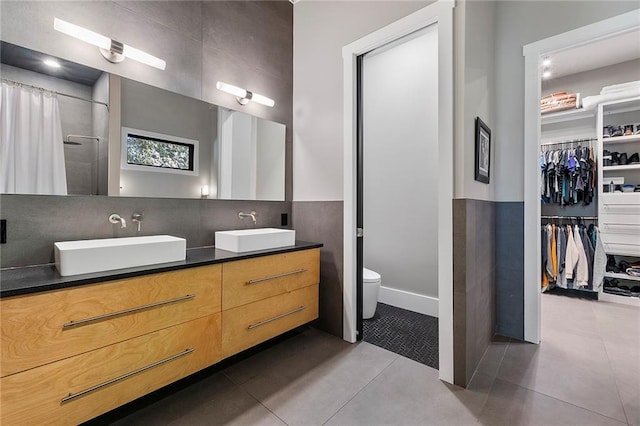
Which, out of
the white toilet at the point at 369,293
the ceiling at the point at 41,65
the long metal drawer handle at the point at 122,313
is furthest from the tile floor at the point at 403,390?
the ceiling at the point at 41,65

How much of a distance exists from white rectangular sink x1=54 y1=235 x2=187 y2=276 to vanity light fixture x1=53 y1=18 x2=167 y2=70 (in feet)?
3.44

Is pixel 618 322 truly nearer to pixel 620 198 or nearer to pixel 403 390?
pixel 620 198

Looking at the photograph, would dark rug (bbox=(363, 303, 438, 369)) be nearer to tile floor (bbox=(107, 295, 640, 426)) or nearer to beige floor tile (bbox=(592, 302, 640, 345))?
tile floor (bbox=(107, 295, 640, 426))

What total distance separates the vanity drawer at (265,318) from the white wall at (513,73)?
1.83 meters

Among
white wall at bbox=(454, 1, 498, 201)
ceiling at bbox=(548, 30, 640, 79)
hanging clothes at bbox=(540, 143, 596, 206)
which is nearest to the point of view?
white wall at bbox=(454, 1, 498, 201)

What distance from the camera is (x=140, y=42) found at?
178 cm

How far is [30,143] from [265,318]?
155 centimetres

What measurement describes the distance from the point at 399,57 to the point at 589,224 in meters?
3.10

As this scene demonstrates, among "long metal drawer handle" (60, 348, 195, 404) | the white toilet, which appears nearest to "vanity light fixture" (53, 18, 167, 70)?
"long metal drawer handle" (60, 348, 195, 404)

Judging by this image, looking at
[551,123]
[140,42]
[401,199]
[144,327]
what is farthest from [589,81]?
[144,327]

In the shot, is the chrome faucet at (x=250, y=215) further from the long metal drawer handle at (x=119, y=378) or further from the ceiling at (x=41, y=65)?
the ceiling at (x=41, y=65)

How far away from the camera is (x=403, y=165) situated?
3084mm

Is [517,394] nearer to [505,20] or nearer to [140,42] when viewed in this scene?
[505,20]

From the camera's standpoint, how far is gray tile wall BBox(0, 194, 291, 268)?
4.47 ft
